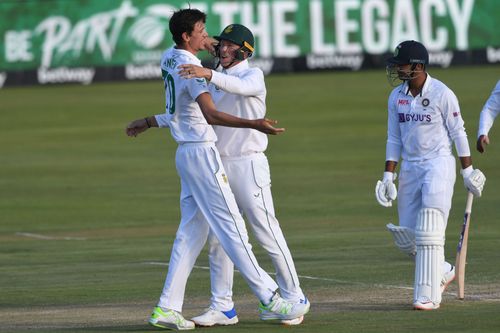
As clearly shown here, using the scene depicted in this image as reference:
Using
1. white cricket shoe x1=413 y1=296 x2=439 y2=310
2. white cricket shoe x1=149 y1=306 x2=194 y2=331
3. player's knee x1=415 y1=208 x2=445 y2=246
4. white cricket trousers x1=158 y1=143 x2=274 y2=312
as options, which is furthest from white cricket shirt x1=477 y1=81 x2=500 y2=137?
white cricket shoe x1=149 y1=306 x2=194 y2=331

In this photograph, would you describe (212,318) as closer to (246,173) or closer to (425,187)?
(246,173)

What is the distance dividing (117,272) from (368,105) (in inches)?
844

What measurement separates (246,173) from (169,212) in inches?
382

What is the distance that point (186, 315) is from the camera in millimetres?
10477

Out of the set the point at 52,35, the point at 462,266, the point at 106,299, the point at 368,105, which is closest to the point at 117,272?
the point at 106,299

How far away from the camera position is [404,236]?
10.7 meters

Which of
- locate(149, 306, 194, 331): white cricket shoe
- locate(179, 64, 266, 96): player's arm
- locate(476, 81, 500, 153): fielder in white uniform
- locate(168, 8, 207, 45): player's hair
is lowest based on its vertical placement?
locate(149, 306, 194, 331): white cricket shoe

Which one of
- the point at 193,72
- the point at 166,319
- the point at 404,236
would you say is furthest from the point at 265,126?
the point at 404,236

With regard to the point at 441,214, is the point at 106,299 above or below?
below

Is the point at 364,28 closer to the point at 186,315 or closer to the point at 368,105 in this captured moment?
the point at 368,105

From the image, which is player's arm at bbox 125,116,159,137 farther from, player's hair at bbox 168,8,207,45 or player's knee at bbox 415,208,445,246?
player's knee at bbox 415,208,445,246

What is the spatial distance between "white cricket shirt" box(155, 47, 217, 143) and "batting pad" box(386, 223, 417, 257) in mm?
1802

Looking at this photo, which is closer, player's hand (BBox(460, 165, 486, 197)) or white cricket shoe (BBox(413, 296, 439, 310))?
white cricket shoe (BBox(413, 296, 439, 310))

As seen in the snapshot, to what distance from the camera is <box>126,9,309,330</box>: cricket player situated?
9695mm
